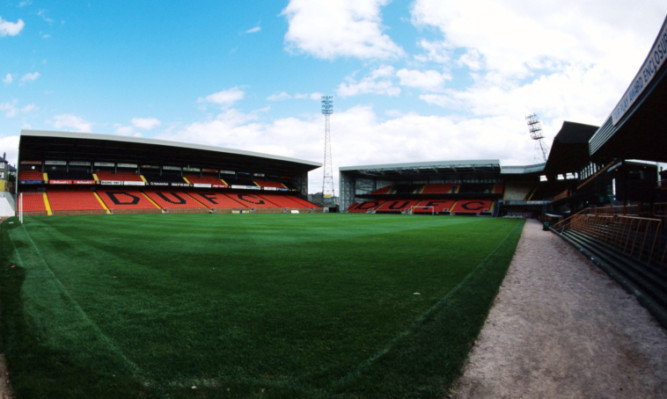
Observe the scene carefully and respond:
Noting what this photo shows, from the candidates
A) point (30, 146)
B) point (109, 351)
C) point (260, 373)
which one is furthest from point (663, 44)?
point (30, 146)

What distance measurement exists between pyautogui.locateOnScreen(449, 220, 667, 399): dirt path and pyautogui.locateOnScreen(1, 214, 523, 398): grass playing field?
0.80 ft

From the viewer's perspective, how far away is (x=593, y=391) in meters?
2.59

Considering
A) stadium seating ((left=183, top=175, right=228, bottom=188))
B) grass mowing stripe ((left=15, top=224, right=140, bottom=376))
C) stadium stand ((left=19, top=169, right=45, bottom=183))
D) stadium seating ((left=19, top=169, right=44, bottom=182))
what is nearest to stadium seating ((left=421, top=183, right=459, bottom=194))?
stadium seating ((left=183, top=175, right=228, bottom=188))

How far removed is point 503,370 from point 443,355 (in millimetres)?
501

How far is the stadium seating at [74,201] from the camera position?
34156 mm

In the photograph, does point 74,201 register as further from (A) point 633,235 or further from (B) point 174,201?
(A) point 633,235

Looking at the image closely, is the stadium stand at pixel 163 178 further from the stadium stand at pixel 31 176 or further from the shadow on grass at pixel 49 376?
the shadow on grass at pixel 49 376

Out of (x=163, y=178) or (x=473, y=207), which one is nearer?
(x=163, y=178)

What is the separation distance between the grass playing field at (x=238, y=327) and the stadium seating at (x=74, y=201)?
33.1 metres

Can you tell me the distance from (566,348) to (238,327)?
341 cm

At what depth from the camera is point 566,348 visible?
337cm

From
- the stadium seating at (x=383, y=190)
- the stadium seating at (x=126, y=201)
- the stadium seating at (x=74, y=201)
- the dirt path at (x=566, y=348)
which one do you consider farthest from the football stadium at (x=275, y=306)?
the stadium seating at (x=383, y=190)

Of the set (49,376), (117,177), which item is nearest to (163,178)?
(117,177)

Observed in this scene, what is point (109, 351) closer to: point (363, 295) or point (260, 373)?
point (260, 373)
